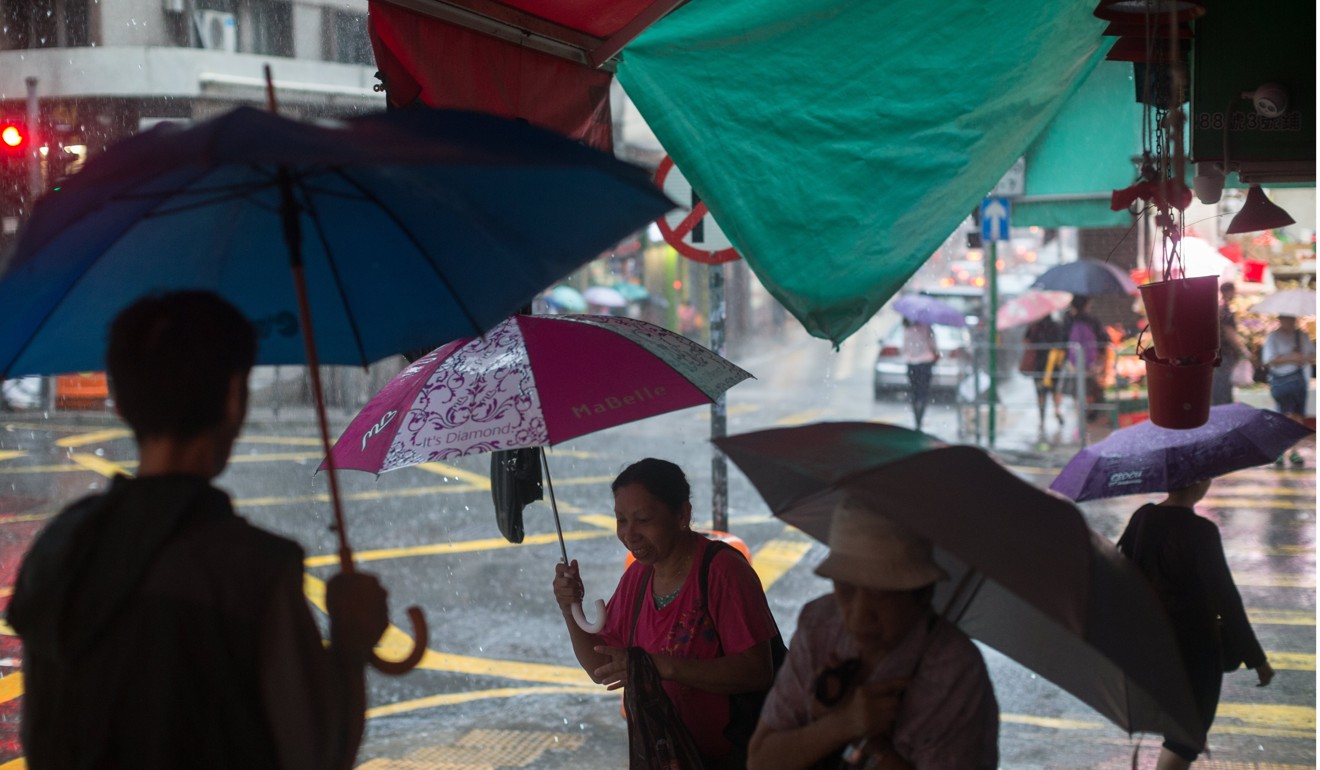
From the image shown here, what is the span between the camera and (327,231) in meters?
2.58

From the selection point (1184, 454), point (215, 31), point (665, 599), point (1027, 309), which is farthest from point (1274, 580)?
point (215, 31)

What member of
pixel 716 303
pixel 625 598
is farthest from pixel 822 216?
pixel 716 303

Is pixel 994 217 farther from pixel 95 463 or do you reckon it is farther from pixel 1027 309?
pixel 95 463

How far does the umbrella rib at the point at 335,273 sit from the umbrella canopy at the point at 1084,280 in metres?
14.9

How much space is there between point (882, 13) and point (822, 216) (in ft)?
2.21

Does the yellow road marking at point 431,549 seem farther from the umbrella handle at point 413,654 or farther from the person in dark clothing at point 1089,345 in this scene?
the person in dark clothing at point 1089,345

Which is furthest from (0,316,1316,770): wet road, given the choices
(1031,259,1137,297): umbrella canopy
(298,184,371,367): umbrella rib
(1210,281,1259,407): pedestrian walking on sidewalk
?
(298,184,371,367): umbrella rib

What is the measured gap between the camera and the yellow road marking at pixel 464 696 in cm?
686

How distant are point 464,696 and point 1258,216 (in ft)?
15.9

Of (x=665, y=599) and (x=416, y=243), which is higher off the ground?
(x=416, y=243)

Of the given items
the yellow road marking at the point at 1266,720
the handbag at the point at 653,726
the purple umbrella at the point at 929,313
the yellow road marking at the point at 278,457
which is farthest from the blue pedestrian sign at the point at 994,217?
the handbag at the point at 653,726

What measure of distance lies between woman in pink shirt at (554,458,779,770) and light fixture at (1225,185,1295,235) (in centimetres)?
253

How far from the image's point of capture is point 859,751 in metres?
2.17

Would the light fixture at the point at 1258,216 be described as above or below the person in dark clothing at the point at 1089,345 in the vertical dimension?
above
